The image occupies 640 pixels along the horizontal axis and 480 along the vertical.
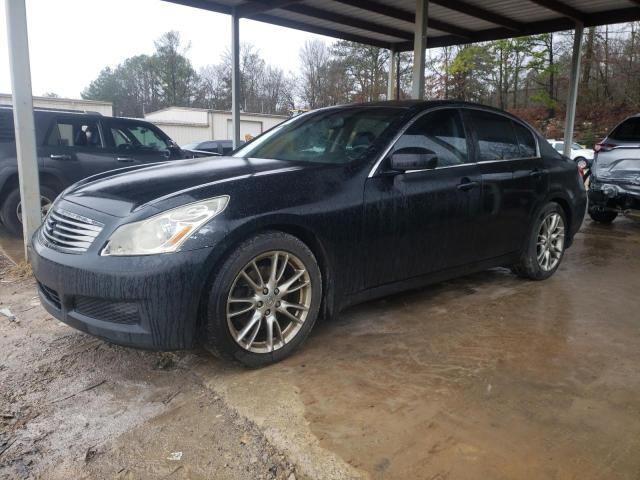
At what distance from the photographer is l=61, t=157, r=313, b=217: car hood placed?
2734 mm

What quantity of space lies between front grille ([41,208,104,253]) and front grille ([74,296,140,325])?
0.89 feet

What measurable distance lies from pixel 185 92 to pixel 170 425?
58.2m

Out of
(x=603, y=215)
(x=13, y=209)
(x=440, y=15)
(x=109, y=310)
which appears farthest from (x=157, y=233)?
(x=440, y=15)

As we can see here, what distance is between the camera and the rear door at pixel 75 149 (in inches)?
266

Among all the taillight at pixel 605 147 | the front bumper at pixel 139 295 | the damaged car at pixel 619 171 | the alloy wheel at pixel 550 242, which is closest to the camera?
the front bumper at pixel 139 295

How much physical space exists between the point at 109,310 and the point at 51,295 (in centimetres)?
55

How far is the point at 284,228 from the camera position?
9.69ft

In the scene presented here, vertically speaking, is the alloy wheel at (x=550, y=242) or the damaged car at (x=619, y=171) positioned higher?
the damaged car at (x=619, y=171)

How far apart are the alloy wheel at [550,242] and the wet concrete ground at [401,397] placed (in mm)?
864

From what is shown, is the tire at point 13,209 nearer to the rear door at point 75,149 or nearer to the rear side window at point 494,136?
the rear door at point 75,149

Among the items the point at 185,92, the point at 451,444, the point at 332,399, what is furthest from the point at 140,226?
the point at 185,92

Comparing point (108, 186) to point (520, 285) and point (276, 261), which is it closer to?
point (276, 261)

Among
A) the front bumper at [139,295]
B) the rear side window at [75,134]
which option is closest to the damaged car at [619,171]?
the front bumper at [139,295]

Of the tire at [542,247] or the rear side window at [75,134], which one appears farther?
the rear side window at [75,134]
